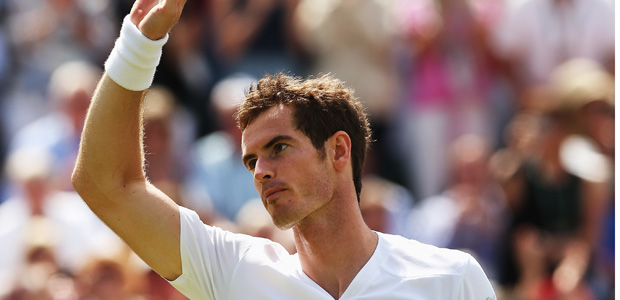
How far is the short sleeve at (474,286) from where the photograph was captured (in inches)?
137

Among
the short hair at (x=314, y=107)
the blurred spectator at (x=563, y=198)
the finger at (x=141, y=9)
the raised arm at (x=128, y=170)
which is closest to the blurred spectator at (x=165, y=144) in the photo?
the blurred spectator at (x=563, y=198)

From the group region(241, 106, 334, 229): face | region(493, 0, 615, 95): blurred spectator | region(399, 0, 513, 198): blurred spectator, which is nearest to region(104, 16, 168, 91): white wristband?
region(241, 106, 334, 229): face

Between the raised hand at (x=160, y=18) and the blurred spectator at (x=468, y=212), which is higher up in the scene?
the raised hand at (x=160, y=18)

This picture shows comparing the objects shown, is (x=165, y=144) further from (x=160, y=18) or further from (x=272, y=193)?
(x=160, y=18)

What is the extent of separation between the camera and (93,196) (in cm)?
334

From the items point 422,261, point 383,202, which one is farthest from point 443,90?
point 422,261

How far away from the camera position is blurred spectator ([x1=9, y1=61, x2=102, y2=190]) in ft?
24.3

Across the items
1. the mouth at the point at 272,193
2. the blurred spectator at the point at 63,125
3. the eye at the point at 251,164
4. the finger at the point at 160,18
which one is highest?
the blurred spectator at the point at 63,125

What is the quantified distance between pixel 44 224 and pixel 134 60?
3.87 metres

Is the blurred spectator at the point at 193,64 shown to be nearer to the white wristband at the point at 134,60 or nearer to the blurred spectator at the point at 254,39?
the blurred spectator at the point at 254,39

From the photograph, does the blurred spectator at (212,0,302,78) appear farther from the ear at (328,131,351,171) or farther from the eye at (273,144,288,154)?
the eye at (273,144,288,154)

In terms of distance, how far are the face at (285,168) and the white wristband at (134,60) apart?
0.47 meters

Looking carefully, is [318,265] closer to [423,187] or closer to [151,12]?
[151,12]

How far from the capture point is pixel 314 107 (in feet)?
11.9
